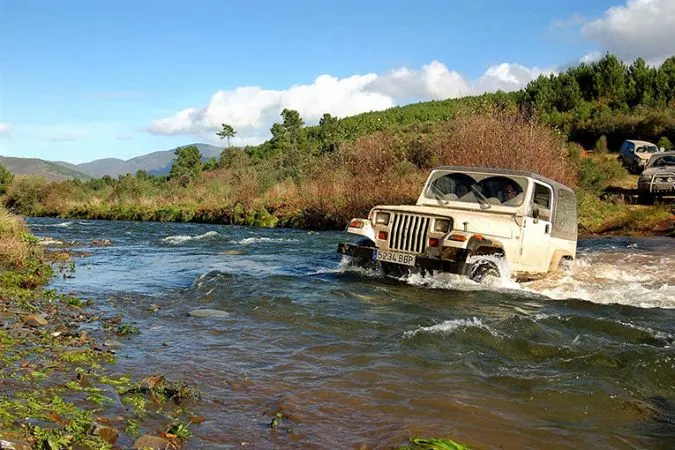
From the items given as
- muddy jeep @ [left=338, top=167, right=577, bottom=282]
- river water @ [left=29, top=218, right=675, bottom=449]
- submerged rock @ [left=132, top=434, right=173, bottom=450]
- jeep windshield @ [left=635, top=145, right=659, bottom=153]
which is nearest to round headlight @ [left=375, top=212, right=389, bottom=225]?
muddy jeep @ [left=338, top=167, right=577, bottom=282]

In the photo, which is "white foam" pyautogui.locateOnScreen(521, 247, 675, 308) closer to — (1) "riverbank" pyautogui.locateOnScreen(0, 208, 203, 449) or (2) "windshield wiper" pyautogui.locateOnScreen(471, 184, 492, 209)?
(2) "windshield wiper" pyautogui.locateOnScreen(471, 184, 492, 209)

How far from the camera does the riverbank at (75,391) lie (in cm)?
358

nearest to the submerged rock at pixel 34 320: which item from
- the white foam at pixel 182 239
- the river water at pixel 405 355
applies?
the river water at pixel 405 355

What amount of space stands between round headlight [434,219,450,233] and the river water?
3.09 ft

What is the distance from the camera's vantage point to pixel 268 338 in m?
6.52

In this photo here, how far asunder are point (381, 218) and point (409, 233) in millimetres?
583

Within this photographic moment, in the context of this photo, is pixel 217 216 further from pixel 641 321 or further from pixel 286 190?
pixel 641 321

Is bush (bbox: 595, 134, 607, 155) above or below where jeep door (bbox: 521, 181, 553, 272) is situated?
above

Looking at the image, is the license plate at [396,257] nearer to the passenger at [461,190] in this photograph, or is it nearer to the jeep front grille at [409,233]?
the jeep front grille at [409,233]

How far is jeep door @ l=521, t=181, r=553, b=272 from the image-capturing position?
9.37 meters

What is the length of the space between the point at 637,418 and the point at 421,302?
3.99 meters

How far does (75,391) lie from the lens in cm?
444

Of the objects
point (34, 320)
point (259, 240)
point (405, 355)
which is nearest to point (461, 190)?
point (405, 355)

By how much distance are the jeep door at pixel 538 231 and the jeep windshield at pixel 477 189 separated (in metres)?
0.30
